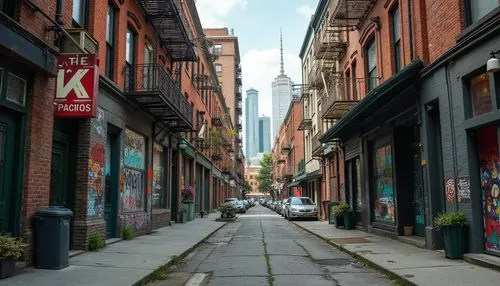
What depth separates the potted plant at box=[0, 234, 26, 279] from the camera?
7625mm

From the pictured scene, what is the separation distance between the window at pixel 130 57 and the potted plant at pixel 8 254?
888 cm

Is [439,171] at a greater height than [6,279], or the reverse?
[439,171]

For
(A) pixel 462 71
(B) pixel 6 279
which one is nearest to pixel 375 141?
(A) pixel 462 71

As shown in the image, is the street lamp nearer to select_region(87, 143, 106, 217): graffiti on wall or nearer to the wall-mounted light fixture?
select_region(87, 143, 106, 217): graffiti on wall

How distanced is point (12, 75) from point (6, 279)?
11.5 ft

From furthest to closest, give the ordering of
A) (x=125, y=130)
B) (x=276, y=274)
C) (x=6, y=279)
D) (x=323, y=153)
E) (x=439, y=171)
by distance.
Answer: (x=323, y=153), (x=125, y=130), (x=439, y=171), (x=276, y=274), (x=6, y=279)

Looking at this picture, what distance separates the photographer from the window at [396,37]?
51.1 feet

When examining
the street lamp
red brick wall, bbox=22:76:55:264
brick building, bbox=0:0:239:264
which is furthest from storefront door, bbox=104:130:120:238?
the street lamp

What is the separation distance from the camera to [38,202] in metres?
9.34

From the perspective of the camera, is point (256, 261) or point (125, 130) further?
point (125, 130)

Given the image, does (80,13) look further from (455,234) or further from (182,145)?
(182,145)

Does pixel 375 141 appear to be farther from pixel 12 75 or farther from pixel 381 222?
pixel 12 75

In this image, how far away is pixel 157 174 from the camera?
68.4ft

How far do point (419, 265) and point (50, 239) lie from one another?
7.07 m
